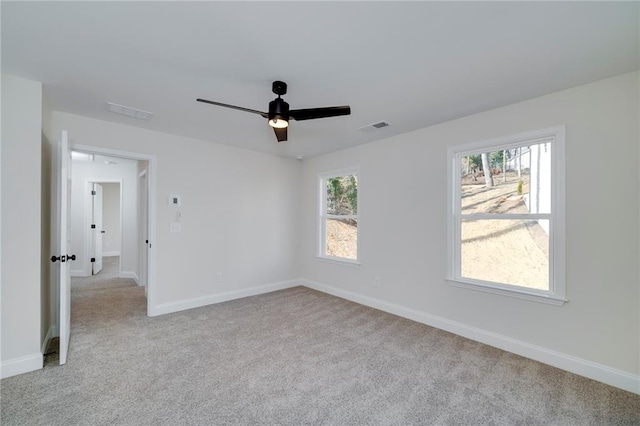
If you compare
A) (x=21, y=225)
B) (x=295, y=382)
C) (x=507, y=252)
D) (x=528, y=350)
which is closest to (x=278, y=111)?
(x=295, y=382)

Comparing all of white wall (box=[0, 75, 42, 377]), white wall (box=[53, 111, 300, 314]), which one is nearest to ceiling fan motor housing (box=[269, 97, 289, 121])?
white wall (box=[0, 75, 42, 377])

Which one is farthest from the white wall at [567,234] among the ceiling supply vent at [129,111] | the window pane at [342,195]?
the ceiling supply vent at [129,111]

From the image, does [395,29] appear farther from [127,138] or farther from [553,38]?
[127,138]

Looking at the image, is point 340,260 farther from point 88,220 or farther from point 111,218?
point 111,218

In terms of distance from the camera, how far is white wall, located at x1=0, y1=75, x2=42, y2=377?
2.30 metres

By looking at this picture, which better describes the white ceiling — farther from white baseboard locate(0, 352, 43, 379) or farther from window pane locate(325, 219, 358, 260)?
white baseboard locate(0, 352, 43, 379)

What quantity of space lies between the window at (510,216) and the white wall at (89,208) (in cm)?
616

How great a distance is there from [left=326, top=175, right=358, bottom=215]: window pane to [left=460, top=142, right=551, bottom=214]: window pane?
1.74 meters

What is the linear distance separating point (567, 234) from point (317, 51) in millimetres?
2661

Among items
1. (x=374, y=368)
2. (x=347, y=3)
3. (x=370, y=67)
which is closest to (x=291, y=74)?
(x=370, y=67)

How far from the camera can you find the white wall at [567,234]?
→ 223 cm

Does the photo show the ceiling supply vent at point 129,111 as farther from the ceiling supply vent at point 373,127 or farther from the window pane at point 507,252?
the window pane at point 507,252

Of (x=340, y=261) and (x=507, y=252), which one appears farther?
(x=340, y=261)

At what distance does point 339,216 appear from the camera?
4852mm
